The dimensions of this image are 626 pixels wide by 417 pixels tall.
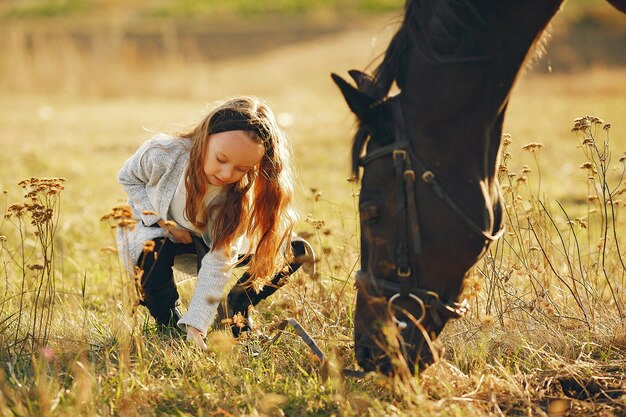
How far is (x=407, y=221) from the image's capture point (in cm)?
276

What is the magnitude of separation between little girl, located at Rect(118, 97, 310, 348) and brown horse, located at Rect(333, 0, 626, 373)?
86 centimetres

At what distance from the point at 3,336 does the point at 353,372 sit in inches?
65.3

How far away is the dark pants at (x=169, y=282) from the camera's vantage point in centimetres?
373

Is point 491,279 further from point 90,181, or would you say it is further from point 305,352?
point 90,181

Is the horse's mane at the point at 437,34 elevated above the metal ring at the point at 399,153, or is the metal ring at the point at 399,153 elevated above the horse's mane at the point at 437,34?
the horse's mane at the point at 437,34

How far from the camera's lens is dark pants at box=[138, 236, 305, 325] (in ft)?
12.2

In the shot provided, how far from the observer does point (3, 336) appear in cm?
350

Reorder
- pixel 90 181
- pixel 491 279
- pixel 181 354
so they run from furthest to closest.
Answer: pixel 90 181 < pixel 491 279 < pixel 181 354

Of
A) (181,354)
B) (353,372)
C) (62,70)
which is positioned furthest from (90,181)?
(62,70)

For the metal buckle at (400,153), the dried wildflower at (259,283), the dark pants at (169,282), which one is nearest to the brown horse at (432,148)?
the metal buckle at (400,153)

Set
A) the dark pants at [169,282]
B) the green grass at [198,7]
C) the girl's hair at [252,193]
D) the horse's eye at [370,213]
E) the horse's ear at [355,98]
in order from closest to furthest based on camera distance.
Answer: the horse's ear at [355,98]
the horse's eye at [370,213]
the girl's hair at [252,193]
the dark pants at [169,282]
the green grass at [198,7]

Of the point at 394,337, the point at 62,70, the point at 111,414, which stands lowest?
the point at 111,414

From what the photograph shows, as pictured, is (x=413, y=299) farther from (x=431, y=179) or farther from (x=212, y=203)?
(x=212, y=203)

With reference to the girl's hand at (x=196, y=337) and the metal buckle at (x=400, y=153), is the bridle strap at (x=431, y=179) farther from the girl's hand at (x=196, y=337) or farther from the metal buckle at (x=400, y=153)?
the girl's hand at (x=196, y=337)
